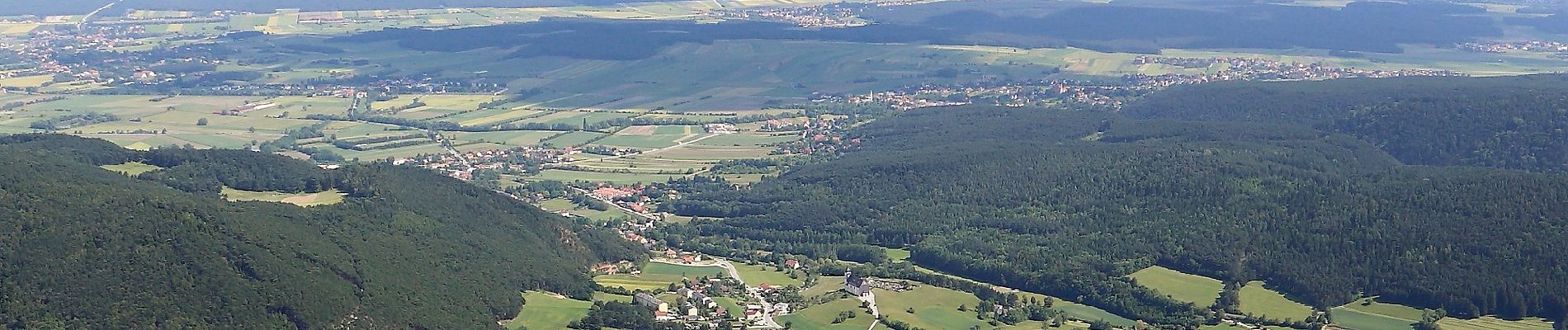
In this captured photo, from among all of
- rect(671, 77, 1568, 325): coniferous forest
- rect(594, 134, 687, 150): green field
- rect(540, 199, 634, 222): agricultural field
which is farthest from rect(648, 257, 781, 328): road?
rect(594, 134, 687, 150): green field

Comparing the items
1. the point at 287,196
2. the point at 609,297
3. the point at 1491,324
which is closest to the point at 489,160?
the point at 287,196

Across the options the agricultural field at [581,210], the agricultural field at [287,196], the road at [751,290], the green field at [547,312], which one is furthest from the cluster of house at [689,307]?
the agricultural field at [581,210]

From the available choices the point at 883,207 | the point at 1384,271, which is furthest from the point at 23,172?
the point at 1384,271

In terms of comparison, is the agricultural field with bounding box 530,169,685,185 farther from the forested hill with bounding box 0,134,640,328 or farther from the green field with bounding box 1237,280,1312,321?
the green field with bounding box 1237,280,1312,321

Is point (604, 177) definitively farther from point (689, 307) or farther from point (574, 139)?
point (689, 307)

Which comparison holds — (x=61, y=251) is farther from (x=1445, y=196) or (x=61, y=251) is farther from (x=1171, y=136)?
(x=1171, y=136)

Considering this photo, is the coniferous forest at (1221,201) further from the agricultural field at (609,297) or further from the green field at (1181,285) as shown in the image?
the agricultural field at (609,297)
